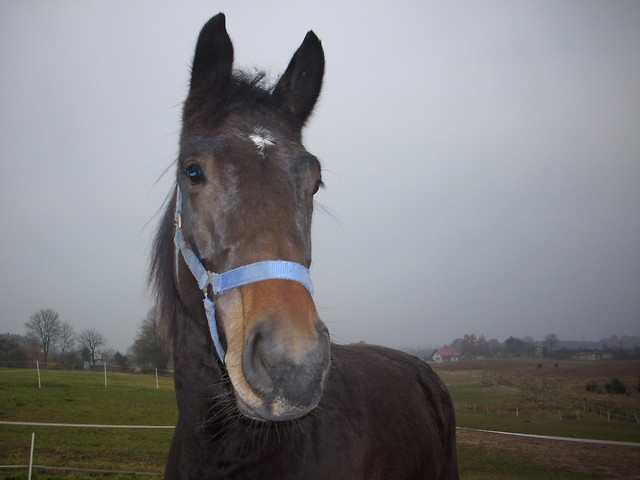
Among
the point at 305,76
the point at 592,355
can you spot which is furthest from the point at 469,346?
the point at 305,76

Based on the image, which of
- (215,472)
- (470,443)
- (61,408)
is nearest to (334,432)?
(215,472)

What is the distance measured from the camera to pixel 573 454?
19.9m

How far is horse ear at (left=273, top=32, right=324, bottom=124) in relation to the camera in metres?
3.20

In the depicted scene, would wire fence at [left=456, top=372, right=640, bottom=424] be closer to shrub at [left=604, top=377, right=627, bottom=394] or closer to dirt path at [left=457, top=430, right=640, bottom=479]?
shrub at [left=604, top=377, right=627, bottom=394]

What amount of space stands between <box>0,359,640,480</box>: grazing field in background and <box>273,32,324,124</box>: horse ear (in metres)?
13.0

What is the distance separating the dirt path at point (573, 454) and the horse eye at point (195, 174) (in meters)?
20.2

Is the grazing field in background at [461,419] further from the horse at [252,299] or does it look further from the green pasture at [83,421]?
the horse at [252,299]

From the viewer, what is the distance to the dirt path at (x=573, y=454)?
1698 cm

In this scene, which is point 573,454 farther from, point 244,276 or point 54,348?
point 54,348

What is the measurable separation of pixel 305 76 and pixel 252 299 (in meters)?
2.20

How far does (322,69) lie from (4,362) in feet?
186

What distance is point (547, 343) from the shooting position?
70750 millimetres

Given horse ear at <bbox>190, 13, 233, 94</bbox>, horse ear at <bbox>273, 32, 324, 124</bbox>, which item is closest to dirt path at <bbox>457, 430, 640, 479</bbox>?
horse ear at <bbox>273, 32, 324, 124</bbox>

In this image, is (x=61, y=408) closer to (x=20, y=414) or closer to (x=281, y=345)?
(x=20, y=414)
